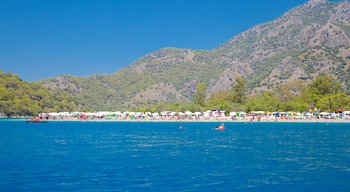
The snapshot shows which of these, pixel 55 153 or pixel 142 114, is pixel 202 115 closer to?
pixel 142 114

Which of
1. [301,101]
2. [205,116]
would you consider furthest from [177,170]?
[301,101]

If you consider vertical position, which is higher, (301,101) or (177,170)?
(301,101)

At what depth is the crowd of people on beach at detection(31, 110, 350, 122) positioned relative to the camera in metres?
144

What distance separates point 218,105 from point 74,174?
149749 mm

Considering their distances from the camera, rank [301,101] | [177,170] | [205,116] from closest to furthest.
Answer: [177,170]
[205,116]
[301,101]

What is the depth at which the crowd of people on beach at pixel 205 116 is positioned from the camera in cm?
14425

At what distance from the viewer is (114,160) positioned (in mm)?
38844

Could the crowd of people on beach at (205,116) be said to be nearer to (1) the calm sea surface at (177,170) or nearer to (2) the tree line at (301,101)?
(2) the tree line at (301,101)

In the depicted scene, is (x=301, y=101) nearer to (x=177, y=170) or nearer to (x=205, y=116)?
(x=205, y=116)

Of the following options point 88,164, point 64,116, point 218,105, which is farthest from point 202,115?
point 88,164

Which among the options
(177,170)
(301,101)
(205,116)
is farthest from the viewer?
(301,101)

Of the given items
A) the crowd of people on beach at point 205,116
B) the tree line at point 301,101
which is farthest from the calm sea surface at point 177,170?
the tree line at point 301,101

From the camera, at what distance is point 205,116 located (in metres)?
161

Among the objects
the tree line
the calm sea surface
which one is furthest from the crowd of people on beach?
the calm sea surface
